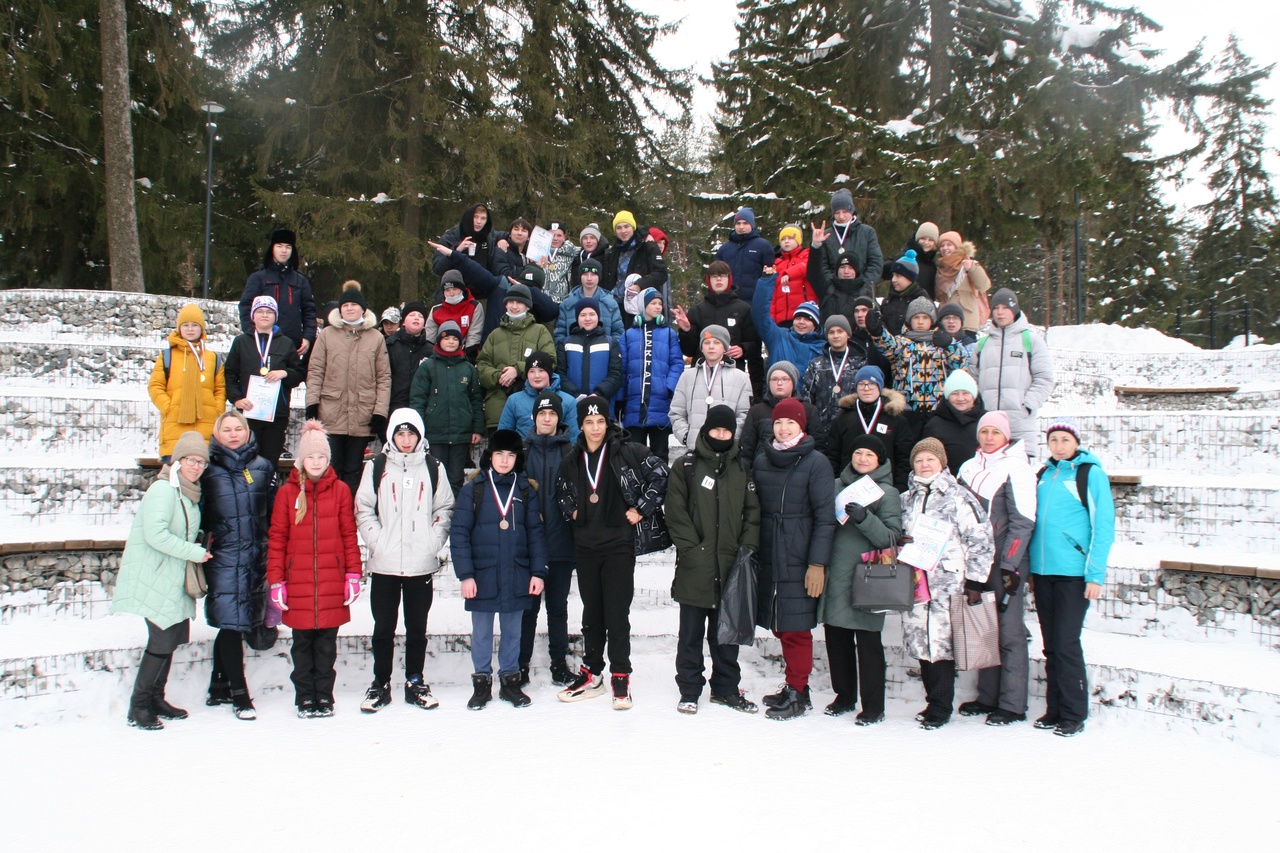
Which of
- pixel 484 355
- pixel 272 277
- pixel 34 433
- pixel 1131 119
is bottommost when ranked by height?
pixel 34 433

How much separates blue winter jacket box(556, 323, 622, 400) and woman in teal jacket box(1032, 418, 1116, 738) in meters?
3.36

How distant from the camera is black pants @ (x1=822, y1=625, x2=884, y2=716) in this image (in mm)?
5102

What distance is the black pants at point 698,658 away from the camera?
5.19 m

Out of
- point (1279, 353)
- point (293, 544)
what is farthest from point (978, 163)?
point (293, 544)

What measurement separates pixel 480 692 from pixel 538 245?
15.4ft

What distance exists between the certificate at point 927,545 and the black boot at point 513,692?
250 cm

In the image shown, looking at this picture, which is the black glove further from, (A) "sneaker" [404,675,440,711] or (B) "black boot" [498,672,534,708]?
(A) "sneaker" [404,675,440,711]

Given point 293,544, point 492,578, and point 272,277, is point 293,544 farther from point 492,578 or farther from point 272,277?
point 272,277

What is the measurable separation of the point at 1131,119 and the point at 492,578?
1335 cm

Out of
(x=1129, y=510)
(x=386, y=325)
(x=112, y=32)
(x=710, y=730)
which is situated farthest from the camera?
(x=112, y=32)

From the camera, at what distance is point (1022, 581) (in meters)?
5.07

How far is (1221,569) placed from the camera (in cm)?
549

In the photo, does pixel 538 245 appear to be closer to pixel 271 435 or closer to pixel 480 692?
pixel 271 435

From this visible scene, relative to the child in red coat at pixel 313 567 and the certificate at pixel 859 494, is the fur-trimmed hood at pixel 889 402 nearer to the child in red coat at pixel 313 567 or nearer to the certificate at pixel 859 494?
the certificate at pixel 859 494
